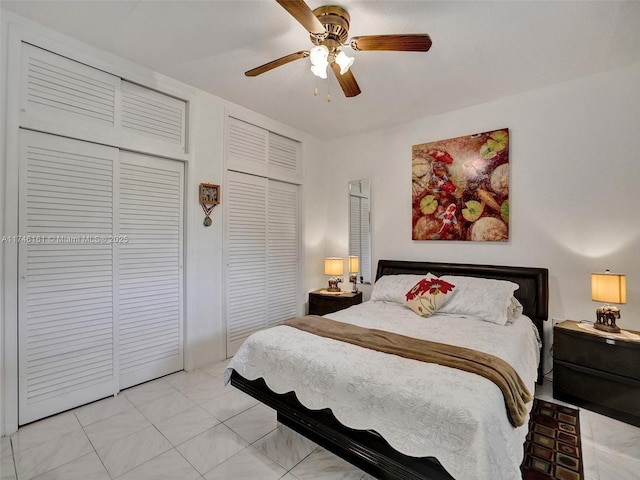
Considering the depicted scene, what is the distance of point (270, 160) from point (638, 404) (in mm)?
3889

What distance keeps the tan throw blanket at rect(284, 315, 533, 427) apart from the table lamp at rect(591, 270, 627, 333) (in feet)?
4.12

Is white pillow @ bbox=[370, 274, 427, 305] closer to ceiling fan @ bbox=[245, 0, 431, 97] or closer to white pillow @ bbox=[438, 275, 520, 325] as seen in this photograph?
white pillow @ bbox=[438, 275, 520, 325]

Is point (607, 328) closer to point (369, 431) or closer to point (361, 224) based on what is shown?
point (369, 431)

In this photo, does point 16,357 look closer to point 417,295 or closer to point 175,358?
point 175,358

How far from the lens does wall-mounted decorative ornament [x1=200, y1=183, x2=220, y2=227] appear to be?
3.06 meters

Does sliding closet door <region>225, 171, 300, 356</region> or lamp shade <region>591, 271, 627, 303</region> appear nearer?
lamp shade <region>591, 271, 627, 303</region>

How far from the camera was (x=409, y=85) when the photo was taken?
2.84 m

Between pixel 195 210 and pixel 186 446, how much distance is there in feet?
6.47

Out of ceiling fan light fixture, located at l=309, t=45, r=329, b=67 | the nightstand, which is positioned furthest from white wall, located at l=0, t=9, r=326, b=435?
the nightstand

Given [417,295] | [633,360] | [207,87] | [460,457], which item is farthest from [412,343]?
[207,87]

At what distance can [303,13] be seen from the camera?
157cm

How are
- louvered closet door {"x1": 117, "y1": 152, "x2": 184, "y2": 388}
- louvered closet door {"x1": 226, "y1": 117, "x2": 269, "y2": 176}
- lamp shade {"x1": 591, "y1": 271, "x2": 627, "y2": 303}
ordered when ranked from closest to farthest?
lamp shade {"x1": 591, "y1": 271, "x2": 627, "y2": 303} → louvered closet door {"x1": 117, "y1": 152, "x2": 184, "y2": 388} → louvered closet door {"x1": 226, "y1": 117, "x2": 269, "y2": 176}

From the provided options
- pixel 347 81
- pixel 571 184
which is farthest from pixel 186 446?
pixel 571 184

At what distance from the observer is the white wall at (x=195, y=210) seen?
202 centimetres
